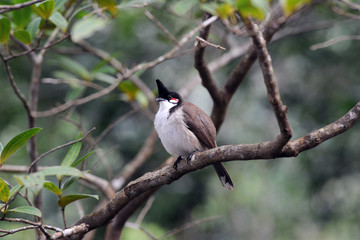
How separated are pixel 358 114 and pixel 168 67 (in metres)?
4.56

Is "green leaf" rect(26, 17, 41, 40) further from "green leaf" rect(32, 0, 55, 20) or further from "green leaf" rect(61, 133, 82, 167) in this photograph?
"green leaf" rect(61, 133, 82, 167)

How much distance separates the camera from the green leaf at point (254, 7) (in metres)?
1.75

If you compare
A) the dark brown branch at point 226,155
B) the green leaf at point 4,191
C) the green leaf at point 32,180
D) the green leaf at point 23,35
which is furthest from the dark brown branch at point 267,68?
the green leaf at point 23,35

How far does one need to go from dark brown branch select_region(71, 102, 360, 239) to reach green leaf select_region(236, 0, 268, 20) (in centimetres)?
67

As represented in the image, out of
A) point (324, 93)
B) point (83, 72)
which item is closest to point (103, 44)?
point (83, 72)

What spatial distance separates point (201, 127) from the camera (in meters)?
3.94

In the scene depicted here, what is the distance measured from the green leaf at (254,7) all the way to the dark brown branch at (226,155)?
2.19ft

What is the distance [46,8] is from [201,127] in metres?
1.64

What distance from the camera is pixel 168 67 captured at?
21.8ft

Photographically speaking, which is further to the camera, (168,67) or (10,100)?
(168,67)

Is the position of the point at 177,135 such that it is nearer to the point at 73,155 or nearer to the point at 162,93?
the point at 162,93

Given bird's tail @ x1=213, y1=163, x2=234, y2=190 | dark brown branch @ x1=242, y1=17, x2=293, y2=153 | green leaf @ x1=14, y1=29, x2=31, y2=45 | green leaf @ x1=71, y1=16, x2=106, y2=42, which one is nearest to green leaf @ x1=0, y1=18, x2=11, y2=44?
green leaf @ x1=14, y1=29, x2=31, y2=45

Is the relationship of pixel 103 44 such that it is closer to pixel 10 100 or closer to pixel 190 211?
pixel 10 100

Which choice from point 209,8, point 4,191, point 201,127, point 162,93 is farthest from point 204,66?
point 4,191
